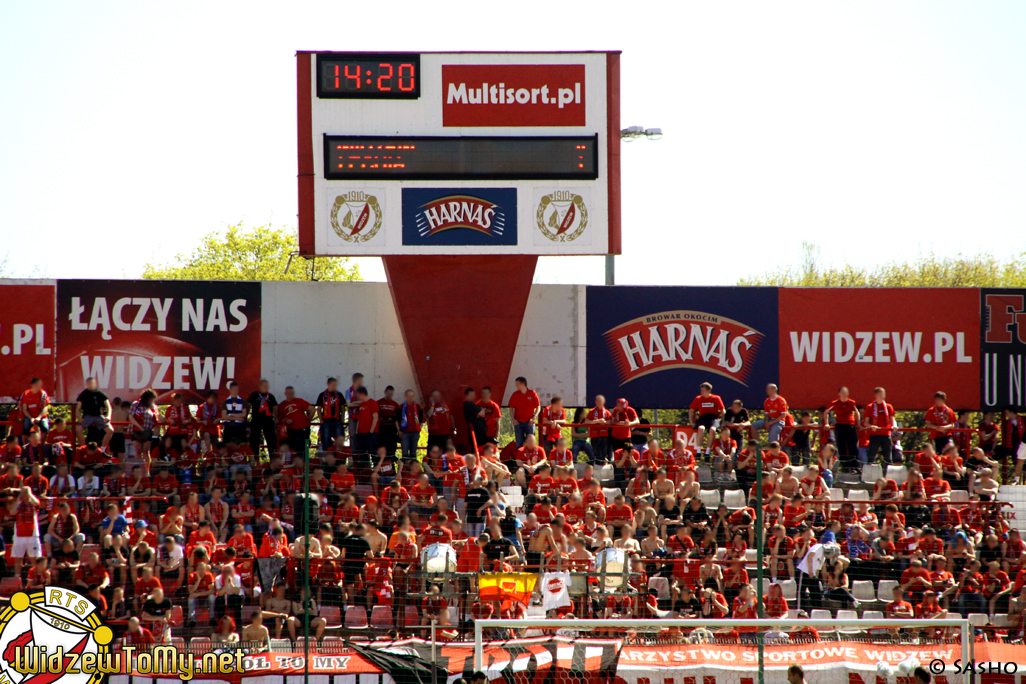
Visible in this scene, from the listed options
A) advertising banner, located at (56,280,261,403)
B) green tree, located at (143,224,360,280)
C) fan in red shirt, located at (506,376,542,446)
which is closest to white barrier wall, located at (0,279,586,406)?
advertising banner, located at (56,280,261,403)

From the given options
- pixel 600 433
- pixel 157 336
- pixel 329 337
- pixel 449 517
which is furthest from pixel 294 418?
pixel 449 517

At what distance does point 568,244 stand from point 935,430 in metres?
7.40

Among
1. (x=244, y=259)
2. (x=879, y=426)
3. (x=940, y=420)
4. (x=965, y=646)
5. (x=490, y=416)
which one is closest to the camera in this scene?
(x=965, y=646)

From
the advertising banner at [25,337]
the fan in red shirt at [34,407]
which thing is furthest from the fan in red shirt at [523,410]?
the advertising banner at [25,337]

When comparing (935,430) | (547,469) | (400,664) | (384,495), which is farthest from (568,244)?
(400,664)

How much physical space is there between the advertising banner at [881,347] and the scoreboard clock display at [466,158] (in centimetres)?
605

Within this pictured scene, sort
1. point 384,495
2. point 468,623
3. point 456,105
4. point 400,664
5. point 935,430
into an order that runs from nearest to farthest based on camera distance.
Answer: point 400,664 → point 468,623 → point 384,495 → point 456,105 → point 935,430

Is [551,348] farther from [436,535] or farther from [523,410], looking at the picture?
[436,535]

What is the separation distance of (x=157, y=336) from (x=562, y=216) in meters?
8.14

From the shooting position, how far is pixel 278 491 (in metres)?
14.4

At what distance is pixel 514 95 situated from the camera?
1641 centimetres

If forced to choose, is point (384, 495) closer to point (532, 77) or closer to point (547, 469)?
point (547, 469)

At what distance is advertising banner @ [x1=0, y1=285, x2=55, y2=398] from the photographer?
61.0ft

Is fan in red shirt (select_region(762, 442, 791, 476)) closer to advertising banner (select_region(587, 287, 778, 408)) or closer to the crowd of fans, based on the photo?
the crowd of fans
